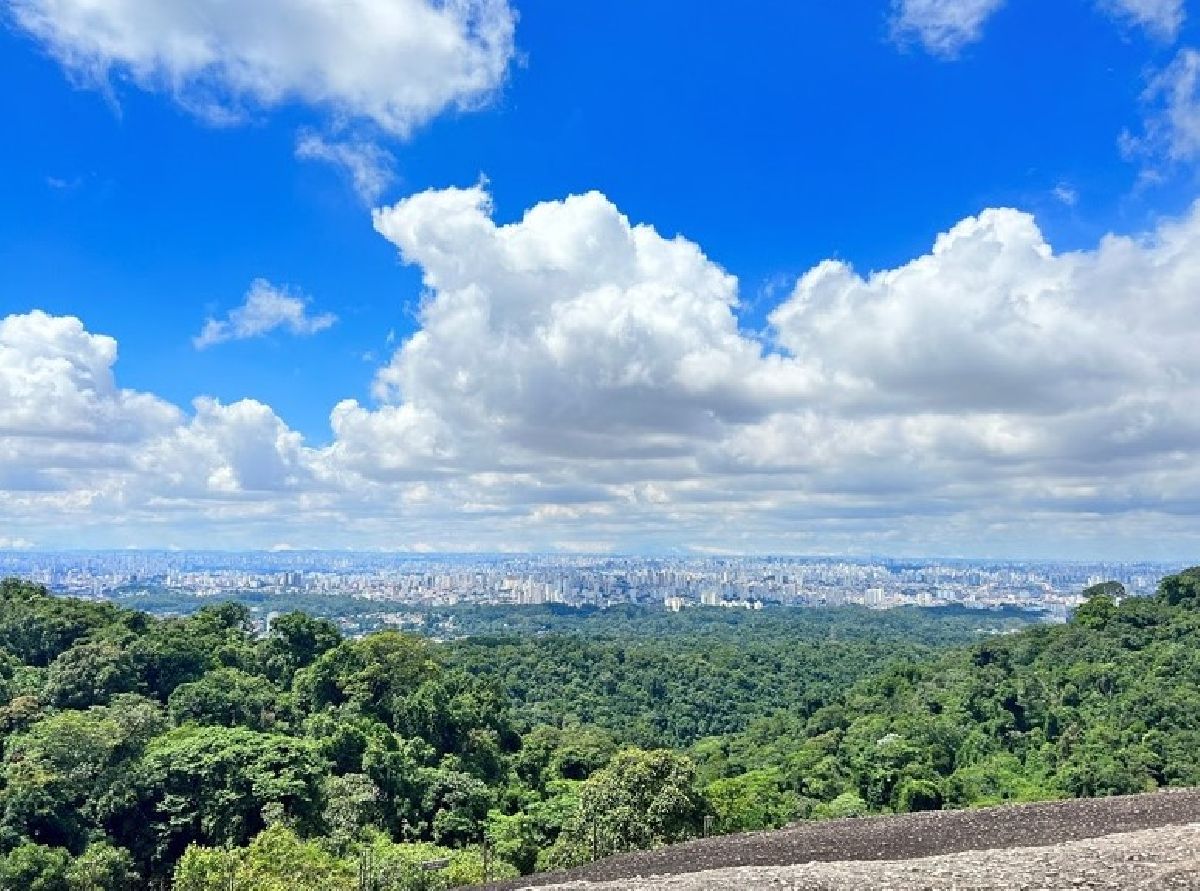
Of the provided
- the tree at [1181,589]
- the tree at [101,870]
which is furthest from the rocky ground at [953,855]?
the tree at [1181,589]

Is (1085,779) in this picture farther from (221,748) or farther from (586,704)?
(586,704)

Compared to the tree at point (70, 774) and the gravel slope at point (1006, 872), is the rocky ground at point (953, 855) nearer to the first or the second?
the gravel slope at point (1006, 872)

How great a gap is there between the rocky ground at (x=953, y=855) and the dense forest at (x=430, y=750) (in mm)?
9378

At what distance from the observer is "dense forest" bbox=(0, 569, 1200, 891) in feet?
84.9

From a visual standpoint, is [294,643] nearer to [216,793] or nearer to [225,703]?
[225,703]

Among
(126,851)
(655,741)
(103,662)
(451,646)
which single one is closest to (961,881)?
(126,851)

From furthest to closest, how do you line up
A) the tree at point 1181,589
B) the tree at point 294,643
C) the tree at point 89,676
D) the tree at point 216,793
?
the tree at point 1181,589
the tree at point 294,643
the tree at point 89,676
the tree at point 216,793

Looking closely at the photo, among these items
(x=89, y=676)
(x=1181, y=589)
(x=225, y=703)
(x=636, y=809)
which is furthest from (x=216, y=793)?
(x=1181, y=589)

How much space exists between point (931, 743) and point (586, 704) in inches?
1390

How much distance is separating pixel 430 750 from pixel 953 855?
1254 inches

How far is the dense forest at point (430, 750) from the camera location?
84.9ft

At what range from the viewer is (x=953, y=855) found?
1232cm

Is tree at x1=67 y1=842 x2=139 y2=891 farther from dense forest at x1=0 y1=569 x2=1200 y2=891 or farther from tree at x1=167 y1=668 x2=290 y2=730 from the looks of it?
tree at x1=167 y1=668 x2=290 y2=730

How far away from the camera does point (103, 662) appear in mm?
39375
